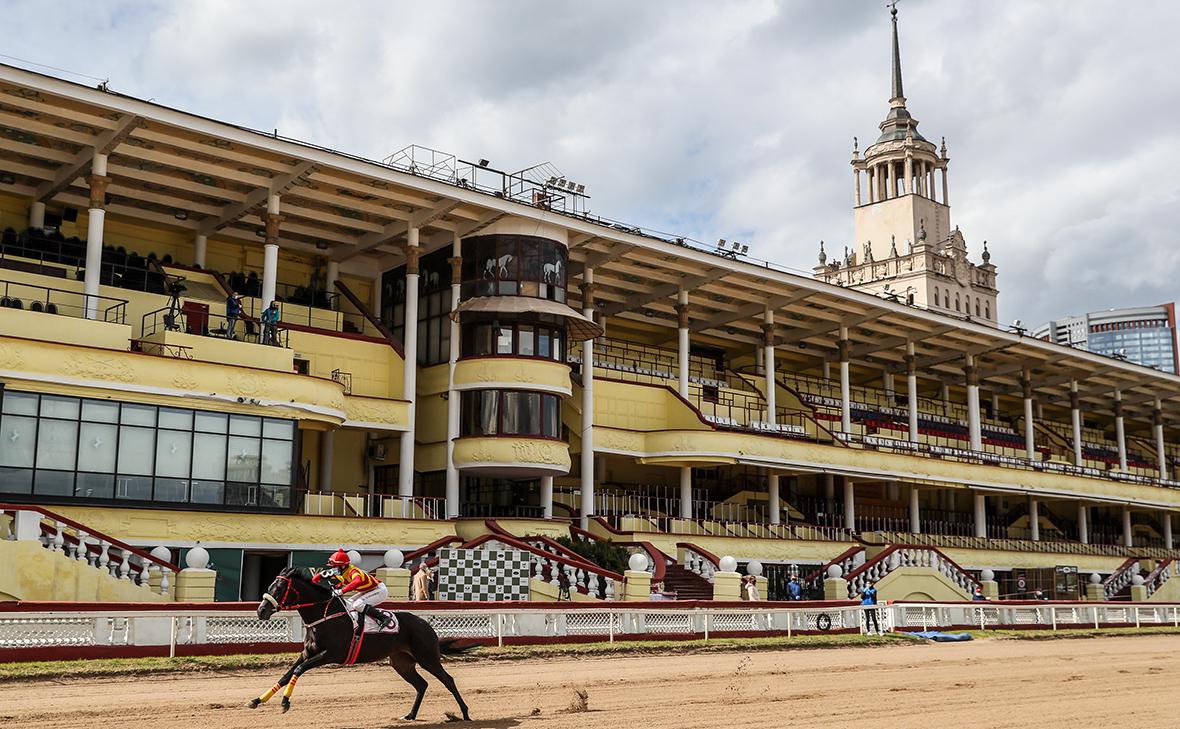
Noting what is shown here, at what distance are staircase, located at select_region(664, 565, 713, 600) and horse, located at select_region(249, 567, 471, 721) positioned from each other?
70.5 ft

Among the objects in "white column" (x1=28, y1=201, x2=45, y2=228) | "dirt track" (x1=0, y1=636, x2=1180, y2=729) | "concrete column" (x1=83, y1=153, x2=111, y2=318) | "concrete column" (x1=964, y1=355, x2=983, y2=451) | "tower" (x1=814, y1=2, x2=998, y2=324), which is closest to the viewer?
"dirt track" (x1=0, y1=636, x2=1180, y2=729)

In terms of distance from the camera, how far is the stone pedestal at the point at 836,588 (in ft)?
124

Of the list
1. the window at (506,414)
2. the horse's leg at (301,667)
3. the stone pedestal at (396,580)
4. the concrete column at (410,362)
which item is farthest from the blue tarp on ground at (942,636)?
the horse's leg at (301,667)

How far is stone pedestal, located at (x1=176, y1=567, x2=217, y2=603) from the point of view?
2575cm

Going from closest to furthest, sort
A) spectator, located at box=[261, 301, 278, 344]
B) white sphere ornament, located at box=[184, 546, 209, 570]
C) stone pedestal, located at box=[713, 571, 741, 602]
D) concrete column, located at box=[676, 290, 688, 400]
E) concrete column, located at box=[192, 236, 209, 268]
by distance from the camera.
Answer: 1. white sphere ornament, located at box=[184, 546, 209, 570]
2. stone pedestal, located at box=[713, 571, 741, 602]
3. spectator, located at box=[261, 301, 278, 344]
4. concrete column, located at box=[192, 236, 209, 268]
5. concrete column, located at box=[676, 290, 688, 400]

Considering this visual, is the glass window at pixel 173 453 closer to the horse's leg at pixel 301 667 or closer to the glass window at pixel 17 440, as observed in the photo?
the glass window at pixel 17 440

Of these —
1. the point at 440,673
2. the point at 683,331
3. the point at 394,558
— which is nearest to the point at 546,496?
the point at 683,331

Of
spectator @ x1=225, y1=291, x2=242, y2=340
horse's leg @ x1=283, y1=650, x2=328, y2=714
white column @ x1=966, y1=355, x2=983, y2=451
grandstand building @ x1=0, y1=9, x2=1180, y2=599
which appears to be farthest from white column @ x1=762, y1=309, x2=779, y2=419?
horse's leg @ x1=283, y1=650, x2=328, y2=714

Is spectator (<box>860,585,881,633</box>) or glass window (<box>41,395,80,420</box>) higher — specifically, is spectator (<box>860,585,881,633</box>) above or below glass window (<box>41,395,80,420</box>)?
below

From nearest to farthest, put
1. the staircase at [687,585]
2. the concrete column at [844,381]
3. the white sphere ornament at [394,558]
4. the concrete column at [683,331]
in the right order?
1. the white sphere ornament at [394,558]
2. the staircase at [687,585]
3. the concrete column at [683,331]
4. the concrete column at [844,381]

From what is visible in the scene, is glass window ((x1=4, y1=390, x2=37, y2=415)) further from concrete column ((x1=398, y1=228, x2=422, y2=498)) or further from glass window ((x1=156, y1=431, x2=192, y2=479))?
concrete column ((x1=398, y1=228, x2=422, y2=498))

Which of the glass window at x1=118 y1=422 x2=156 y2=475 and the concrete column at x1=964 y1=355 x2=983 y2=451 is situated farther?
the concrete column at x1=964 y1=355 x2=983 y2=451

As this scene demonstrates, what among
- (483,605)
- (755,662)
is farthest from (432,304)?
(755,662)

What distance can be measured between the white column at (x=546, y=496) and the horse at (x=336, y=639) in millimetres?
25563
